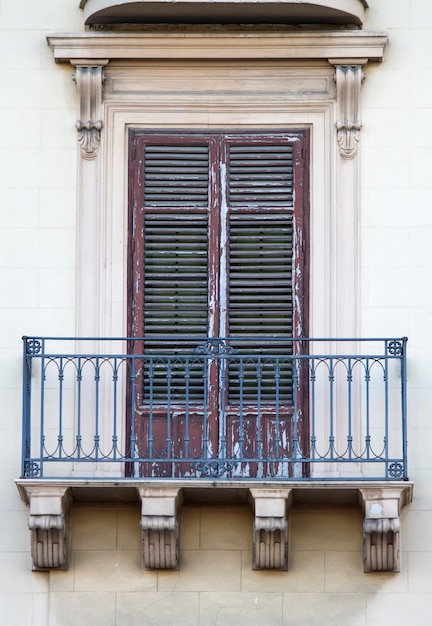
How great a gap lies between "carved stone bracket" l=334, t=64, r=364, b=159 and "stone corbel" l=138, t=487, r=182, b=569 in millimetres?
3142

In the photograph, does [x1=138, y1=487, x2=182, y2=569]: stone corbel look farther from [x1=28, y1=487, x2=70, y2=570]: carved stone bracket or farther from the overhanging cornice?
the overhanging cornice

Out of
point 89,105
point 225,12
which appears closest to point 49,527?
point 89,105

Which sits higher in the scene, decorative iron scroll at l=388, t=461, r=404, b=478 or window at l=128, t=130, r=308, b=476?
window at l=128, t=130, r=308, b=476

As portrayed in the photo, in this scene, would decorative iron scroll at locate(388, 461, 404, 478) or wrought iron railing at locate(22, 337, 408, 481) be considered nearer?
decorative iron scroll at locate(388, 461, 404, 478)

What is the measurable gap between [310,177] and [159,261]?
1.41 m

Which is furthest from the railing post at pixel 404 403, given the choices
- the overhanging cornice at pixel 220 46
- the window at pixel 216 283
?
the overhanging cornice at pixel 220 46

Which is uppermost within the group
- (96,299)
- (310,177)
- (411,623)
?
(310,177)

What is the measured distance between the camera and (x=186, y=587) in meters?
14.4

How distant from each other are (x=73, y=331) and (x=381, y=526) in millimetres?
2899

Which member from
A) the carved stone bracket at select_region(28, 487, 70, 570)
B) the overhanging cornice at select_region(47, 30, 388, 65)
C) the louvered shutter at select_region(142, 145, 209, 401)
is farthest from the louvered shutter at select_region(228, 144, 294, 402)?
the carved stone bracket at select_region(28, 487, 70, 570)

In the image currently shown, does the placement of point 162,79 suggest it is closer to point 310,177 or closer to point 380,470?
point 310,177

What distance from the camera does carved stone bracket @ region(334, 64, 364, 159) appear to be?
15.0 metres

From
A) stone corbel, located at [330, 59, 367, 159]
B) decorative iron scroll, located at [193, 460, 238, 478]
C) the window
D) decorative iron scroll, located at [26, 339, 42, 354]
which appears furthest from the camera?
stone corbel, located at [330, 59, 367, 159]

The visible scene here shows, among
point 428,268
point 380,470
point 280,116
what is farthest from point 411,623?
point 280,116
